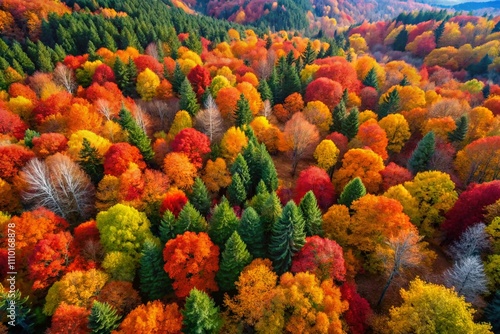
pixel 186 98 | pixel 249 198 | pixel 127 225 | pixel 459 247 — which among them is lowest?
pixel 249 198

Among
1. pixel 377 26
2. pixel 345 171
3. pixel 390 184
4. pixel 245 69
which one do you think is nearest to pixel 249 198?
pixel 345 171

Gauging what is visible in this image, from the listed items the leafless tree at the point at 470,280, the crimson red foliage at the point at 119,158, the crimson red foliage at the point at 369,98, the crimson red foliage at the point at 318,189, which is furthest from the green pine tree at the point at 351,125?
the crimson red foliage at the point at 119,158

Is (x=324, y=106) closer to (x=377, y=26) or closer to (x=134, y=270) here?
(x=134, y=270)

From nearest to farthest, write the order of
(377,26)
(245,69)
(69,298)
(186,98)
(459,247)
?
(69,298) < (459,247) < (186,98) < (245,69) < (377,26)

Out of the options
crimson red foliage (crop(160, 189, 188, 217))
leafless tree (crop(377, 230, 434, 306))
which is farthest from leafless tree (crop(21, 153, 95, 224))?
leafless tree (crop(377, 230, 434, 306))

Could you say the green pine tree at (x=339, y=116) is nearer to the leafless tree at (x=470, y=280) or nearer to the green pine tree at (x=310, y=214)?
the green pine tree at (x=310, y=214)
